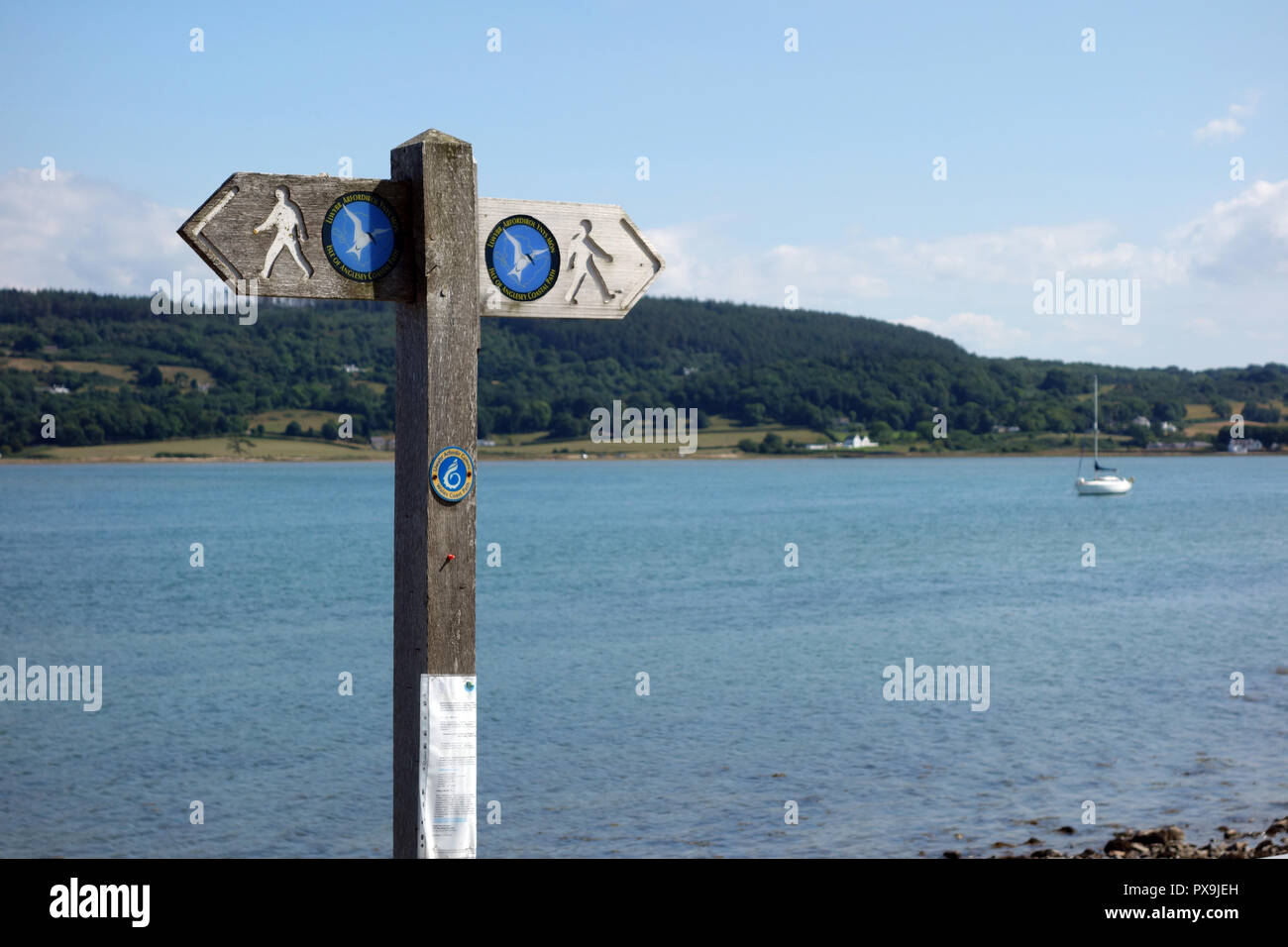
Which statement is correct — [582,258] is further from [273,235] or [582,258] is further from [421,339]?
[273,235]

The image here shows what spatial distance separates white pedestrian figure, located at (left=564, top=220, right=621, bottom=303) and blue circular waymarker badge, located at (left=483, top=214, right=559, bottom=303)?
0.23 ft

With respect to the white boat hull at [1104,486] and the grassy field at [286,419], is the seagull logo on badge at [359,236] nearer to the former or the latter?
the white boat hull at [1104,486]

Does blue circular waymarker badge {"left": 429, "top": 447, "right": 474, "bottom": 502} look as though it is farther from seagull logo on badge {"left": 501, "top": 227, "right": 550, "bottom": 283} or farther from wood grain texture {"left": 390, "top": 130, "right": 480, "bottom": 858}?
seagull logo on badge {"left": 501, "top": 227, "right": 550, "bottom": 283}

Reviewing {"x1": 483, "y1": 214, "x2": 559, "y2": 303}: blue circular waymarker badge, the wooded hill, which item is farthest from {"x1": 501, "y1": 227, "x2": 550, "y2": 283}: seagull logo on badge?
the wooded hill

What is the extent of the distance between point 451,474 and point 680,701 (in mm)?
18231

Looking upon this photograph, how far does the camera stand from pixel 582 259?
4.23m

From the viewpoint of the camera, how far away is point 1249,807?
13453 mm

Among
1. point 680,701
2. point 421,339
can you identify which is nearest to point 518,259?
point 421,339

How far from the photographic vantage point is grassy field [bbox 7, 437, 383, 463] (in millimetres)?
130125

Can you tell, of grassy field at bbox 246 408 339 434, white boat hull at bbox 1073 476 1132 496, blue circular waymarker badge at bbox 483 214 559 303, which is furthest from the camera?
grassy field at bbox 246 408 339 434
